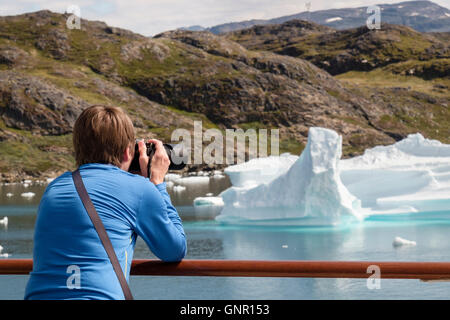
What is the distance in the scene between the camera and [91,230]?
7.39 ft

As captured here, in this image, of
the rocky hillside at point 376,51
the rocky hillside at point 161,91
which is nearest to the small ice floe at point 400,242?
the rocky hillside at point 161,91

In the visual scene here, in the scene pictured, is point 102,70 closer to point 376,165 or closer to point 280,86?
point 280,86

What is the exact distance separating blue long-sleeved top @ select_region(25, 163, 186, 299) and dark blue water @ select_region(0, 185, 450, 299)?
12015 mm

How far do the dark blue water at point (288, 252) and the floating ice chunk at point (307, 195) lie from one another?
0.71 meters

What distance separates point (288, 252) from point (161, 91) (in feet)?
331

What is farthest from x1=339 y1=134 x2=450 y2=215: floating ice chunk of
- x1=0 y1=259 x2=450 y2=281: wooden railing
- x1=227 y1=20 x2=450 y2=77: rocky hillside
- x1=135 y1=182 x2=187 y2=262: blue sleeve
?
x1=227 y1=20 x2=450 y2=77: rocky hillside

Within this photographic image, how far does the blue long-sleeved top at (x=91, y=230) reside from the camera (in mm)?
2230

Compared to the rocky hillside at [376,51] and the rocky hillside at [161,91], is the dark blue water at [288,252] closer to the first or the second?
the rocky hillside at [161,91]

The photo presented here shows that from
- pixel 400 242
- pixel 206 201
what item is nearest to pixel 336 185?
pixel 400 242

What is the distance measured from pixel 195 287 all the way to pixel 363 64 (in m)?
172

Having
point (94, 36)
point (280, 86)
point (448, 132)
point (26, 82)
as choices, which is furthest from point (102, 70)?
point (448, 132)

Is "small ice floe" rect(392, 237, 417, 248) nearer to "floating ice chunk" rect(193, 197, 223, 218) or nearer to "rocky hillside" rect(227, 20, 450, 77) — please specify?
"floating ice chunk" rect(193, 197, 223, 218)
